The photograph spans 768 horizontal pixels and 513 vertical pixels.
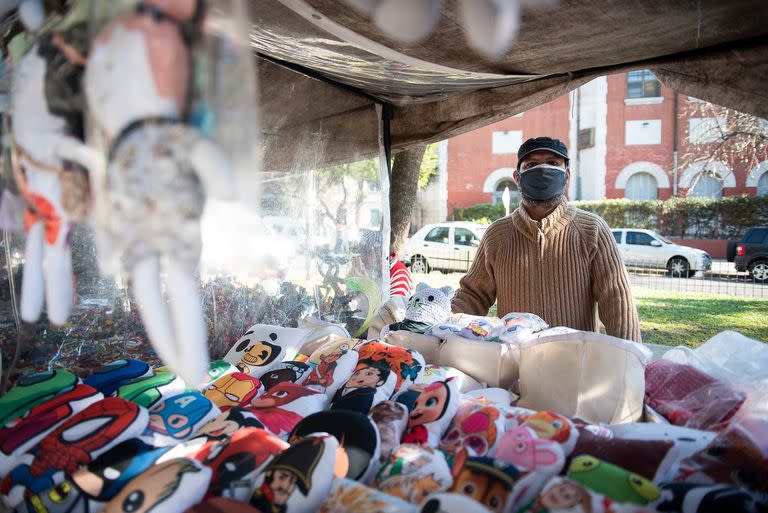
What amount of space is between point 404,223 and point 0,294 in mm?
3717

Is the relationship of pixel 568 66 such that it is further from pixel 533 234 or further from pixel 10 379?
pixel 10 379

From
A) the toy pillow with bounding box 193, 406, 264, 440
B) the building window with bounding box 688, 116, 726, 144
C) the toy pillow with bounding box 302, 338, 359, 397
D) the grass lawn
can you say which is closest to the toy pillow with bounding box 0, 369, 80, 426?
the toy pillow with bounding box 193, 406, 264, 440

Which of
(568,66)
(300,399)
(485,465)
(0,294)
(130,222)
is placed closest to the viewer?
(130,222)

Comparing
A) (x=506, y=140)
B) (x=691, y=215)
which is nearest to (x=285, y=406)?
(x=691, y=215)

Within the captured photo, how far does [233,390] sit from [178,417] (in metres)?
0.33

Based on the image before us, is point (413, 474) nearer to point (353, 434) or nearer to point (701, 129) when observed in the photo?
point (353, 434)

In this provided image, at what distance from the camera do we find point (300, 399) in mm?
1686

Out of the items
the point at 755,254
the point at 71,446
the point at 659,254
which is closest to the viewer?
the point at 71,446

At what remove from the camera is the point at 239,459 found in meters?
1.23

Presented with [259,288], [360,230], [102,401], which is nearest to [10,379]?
[102,401]

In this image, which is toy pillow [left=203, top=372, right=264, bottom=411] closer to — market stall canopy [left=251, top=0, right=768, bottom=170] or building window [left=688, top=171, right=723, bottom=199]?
market stall canopy [left=251, top=0, right=768, bottom=170]

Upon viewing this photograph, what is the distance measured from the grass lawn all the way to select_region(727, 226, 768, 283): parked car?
8.31 feet

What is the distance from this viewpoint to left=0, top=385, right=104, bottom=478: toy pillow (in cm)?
130

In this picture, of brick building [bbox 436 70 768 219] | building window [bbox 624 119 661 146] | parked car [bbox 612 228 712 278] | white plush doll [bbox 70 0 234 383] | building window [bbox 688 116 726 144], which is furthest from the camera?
building window [bbox 624 119 661 146]
